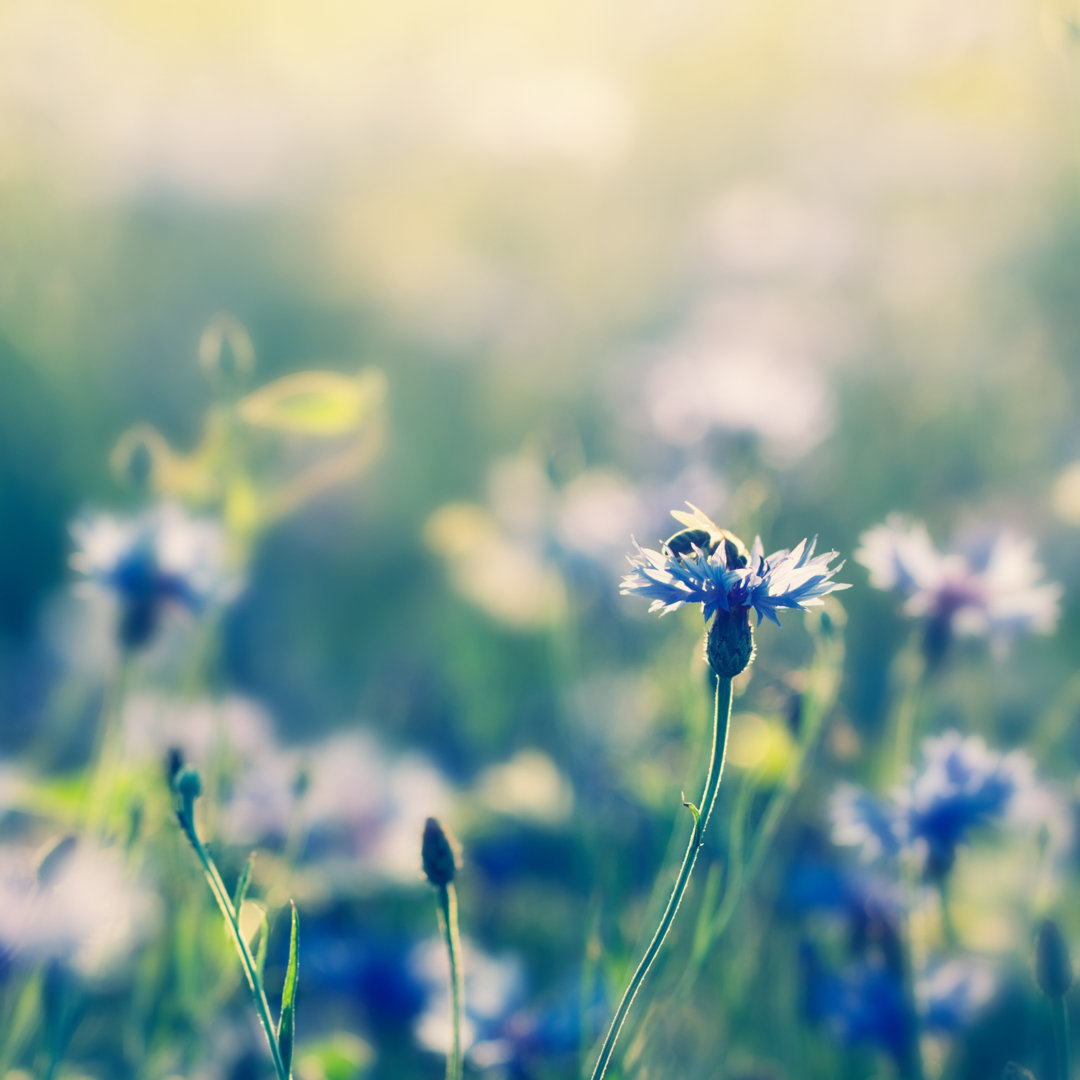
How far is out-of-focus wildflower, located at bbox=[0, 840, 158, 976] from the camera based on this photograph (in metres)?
0.59

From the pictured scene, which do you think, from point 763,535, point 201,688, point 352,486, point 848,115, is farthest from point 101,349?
point 848,115

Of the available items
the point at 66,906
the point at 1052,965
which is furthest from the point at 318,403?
the point at 1052,965

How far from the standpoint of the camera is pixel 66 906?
0.62 metres

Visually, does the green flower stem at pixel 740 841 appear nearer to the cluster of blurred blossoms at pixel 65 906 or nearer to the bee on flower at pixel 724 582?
the bee on flower at pixel 724 582

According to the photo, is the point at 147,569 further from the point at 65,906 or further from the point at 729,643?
the point at 729,643

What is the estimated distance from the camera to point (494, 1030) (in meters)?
0.78

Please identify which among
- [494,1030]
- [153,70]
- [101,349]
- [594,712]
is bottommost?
[494,1030]

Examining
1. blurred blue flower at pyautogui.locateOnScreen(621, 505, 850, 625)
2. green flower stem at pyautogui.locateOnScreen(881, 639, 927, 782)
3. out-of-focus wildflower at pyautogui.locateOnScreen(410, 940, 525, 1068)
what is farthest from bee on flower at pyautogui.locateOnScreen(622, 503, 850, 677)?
out-of-focus wildflower at pyautogui.locateOnScreen(410, 940, 525, 1068)

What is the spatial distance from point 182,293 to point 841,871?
155 cm

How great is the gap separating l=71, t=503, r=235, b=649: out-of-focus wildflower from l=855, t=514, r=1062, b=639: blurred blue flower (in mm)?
461

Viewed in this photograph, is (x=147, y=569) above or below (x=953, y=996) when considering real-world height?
above

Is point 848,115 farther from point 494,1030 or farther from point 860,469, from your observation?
point 494,1030

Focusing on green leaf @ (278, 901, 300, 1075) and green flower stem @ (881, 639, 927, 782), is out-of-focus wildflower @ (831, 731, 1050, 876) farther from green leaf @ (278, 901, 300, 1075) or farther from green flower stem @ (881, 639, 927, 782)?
green leaf @ (278, 901, 300, 1075)

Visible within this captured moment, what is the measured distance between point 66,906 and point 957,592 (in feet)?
1.91
